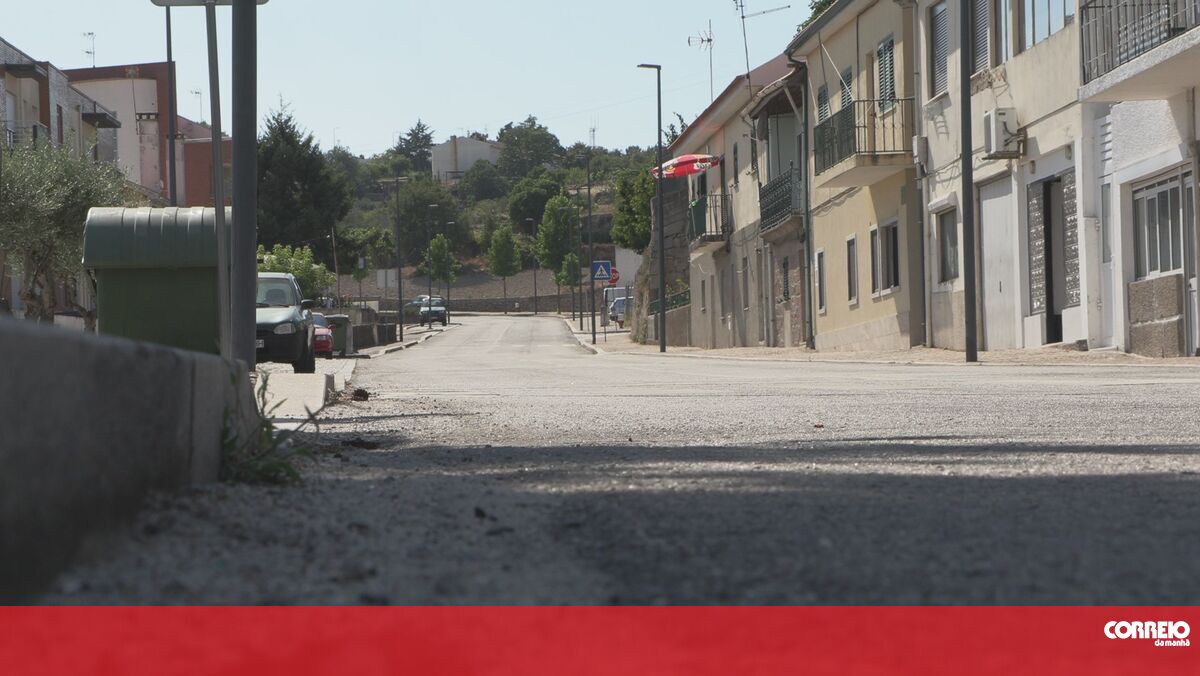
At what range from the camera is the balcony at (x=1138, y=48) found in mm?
17906

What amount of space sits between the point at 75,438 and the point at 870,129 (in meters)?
27.4

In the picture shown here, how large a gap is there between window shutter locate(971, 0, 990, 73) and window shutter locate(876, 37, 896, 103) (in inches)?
119

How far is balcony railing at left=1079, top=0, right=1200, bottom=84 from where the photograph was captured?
18188mm

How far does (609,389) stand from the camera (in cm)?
1559

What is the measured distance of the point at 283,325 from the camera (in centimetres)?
2166

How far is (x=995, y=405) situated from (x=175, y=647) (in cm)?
892

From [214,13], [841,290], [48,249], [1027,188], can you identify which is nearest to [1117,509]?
[214,13]

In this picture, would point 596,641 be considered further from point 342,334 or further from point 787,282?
point 342,334

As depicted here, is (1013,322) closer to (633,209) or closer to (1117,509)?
(1117,509)

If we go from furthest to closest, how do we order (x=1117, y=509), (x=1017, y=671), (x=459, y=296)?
(x=459, y=296) → (x=1117, y=509) → (x=1017, y=671)

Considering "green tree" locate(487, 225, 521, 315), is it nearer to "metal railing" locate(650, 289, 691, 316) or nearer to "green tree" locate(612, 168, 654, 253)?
"green tree" locate(612, 168, 654, 253)

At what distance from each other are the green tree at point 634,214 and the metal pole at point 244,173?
7182 cm

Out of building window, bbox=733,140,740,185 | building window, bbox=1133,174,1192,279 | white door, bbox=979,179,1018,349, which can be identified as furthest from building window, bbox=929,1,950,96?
building window, bbox=733,140,740,185

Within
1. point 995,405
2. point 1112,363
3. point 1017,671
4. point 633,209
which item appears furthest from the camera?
point 633,209
